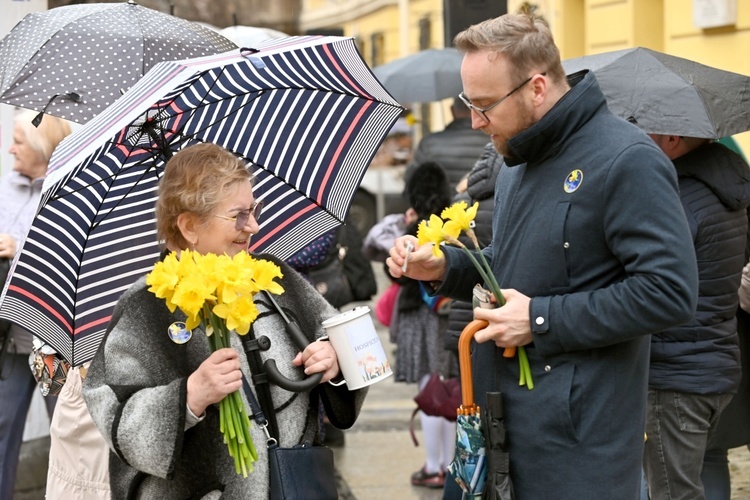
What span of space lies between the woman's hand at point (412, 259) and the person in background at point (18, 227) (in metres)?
2.53

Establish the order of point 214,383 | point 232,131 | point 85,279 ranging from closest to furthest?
point 214,383 < point 85,279 < point 232,131

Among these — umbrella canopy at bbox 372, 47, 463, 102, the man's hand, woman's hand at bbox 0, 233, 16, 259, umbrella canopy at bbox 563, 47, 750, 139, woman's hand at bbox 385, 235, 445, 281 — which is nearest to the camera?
the man's hand

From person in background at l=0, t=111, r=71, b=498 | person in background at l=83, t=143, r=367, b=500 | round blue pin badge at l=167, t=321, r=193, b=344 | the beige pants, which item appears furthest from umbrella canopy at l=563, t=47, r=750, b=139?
person in background at l=0, t=111, r=71, b=498

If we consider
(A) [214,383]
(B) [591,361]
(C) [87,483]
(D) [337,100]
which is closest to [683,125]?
(D) [337,100]

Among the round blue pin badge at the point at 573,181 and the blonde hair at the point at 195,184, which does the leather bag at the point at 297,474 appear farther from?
the round blue pin badge at the point at 573,181

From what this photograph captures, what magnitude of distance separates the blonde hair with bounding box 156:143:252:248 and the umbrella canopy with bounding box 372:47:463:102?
20.6 ft

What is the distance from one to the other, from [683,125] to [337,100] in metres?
1.27

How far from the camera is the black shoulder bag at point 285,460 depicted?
9.90 feet

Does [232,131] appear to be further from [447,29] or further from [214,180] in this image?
[447,29]

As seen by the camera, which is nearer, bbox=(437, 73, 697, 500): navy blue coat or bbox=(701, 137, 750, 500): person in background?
bbox=(437, 73, 697, 500): navy blue coat

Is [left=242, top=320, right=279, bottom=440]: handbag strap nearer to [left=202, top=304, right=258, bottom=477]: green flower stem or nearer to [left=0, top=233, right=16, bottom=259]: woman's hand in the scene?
[left=202, top=304, right=258, bottom=477]: green flower stem

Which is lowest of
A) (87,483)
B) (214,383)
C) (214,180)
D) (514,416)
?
(87,483)

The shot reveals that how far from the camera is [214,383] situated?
111 inches

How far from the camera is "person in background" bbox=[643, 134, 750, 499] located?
4.39m
